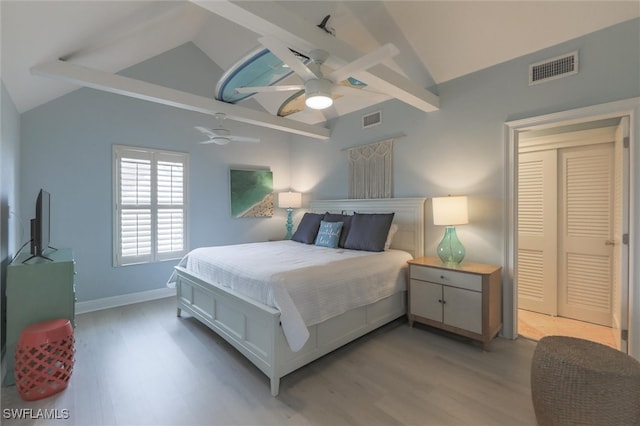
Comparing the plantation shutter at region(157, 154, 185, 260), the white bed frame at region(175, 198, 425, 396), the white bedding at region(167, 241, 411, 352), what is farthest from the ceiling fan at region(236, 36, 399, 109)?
the plantation shutter at region(157, 154, 185, 260)

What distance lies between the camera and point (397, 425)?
177cm

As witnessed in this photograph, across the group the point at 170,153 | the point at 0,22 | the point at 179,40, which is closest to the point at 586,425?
the point at 0,22

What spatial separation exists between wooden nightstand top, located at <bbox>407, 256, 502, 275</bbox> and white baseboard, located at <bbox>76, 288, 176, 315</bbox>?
11.6ft

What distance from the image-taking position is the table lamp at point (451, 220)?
2.99 m

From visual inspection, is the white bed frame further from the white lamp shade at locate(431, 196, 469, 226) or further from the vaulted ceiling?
the vaulted ceiling

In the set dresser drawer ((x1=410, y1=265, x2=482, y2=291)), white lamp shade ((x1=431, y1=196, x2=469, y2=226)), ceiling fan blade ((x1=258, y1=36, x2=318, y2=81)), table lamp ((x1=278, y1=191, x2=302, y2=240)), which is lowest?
dresser drawer ((x1=410, y1=265, x2=482, y2=291))

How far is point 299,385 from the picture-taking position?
2182mm

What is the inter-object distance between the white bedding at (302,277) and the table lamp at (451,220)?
0.50 metres

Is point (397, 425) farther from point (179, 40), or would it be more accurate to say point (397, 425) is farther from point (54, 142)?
point (179, 40)

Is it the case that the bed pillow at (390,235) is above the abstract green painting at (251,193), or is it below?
below

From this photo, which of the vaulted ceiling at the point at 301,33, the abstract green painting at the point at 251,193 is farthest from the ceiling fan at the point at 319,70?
the abstract green painting at the point at 251,193

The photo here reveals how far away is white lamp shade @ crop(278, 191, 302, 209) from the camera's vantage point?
5.15 m

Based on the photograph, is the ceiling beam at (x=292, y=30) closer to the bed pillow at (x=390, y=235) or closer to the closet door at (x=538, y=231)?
the bed pillow at (x=390, y=235)

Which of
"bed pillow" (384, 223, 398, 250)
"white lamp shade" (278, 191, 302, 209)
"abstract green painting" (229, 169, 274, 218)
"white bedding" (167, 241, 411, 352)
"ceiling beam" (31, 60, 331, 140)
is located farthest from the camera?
"white lamp shade" (278, 191, 302, 209)
